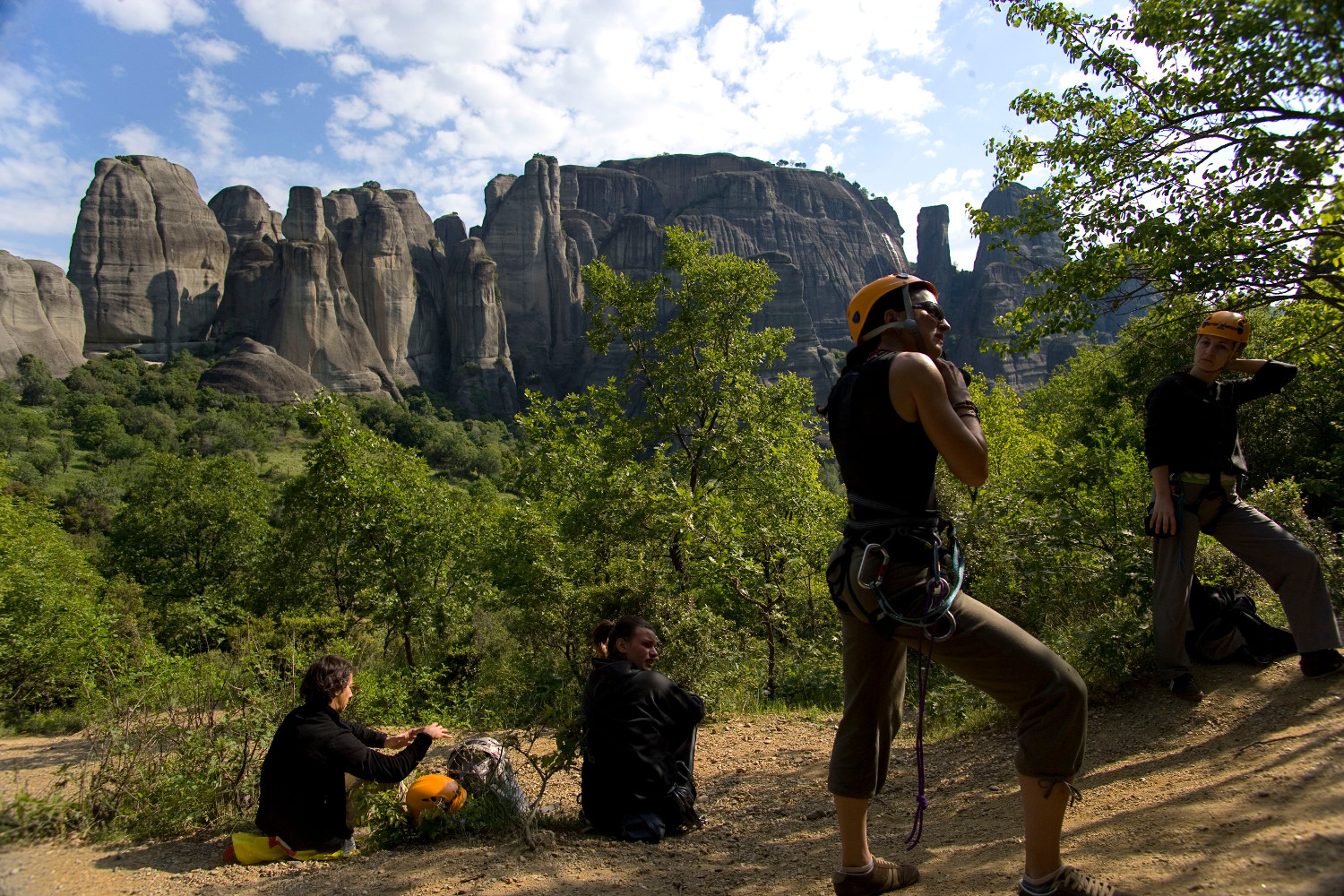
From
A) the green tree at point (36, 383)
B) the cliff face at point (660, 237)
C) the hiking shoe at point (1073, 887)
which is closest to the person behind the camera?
the hiking shoe at point (1073, 887)

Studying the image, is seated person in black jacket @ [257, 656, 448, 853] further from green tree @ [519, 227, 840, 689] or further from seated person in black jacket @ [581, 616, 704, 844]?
green tree @ [519, 227, 840, 689]

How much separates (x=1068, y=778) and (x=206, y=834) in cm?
450

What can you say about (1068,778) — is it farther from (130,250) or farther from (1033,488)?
(130,250)

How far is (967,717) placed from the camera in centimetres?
492

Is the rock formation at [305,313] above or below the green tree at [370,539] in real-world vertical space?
above

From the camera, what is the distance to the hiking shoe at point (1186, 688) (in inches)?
157

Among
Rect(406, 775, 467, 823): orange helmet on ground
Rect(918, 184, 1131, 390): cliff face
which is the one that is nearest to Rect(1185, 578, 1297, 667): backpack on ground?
Rect(406, 775, 467, 823): orange helmet on ground

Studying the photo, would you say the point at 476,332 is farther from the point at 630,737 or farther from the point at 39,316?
the point at 630,737

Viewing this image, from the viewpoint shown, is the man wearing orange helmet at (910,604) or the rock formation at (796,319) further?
the rock formation at (796,319)

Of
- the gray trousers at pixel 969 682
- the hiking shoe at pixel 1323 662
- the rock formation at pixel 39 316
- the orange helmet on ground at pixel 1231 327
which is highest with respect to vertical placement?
the rock formation at pixel 39 316

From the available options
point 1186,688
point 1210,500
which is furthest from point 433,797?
point 1210,500

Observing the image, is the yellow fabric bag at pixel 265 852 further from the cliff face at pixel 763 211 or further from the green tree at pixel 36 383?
the cliff face at pixel 763 211

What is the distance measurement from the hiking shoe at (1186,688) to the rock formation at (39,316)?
7106cm

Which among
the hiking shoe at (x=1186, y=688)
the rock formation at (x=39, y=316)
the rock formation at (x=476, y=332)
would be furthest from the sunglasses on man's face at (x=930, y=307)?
the rock formation at (x=476, y=332)
